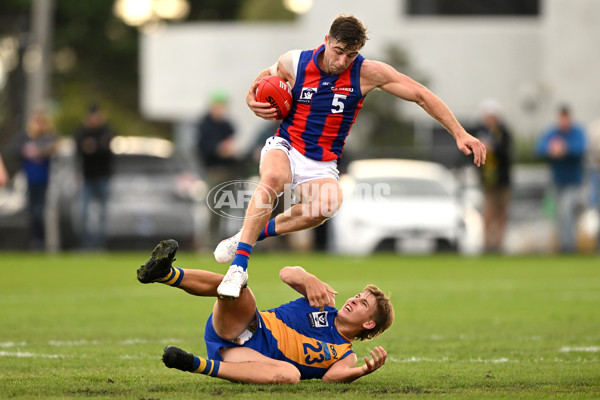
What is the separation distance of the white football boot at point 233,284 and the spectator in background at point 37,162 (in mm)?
11694

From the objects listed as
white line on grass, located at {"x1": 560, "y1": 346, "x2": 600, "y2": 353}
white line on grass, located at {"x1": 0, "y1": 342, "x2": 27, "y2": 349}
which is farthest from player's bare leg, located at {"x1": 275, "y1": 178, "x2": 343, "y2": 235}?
white line on grass, located at {"x1": 0, "y1": 342, "x2": 27, "y2": 349}

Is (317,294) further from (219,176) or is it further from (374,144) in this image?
(374,144)

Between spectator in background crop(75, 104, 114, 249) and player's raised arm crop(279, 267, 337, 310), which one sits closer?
player's raised arm crop(279, 267, 337, 310)

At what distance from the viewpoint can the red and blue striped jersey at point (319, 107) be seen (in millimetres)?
7293

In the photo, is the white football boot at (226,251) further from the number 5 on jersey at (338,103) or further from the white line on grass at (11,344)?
the white line on grass at (11,344)

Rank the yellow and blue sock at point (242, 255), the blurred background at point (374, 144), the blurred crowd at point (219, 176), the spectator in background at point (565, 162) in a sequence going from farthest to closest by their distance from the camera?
the blurred background at point (374, 144) → the spectator in background at point (565, 162) → the blurred crowd at point (219, 176) → the yellow and blue sock at point (242, 255)

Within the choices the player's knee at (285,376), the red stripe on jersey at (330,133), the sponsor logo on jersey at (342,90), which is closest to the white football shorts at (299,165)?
the red stripe on jersey at (330,133)

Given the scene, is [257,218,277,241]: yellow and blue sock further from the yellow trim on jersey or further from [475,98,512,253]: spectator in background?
[475,98,512,253]: spectator in background

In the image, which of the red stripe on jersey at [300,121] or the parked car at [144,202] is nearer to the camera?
the red stripe on jersey at [300,121]

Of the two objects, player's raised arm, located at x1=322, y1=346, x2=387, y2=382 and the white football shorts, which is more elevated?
the white football shorts

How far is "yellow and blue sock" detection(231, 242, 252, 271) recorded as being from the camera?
6.62m

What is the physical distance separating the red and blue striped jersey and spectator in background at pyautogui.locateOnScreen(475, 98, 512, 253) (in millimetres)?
9776

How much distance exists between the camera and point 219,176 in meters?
16.7

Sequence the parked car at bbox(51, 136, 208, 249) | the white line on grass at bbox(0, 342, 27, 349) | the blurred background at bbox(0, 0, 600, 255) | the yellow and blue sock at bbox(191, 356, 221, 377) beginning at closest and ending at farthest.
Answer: the yellow and blue sock at bbox(191, 356, 221, 377) < the white line on grass at bbox(0, 342, 27, 349) < the blurred background at bbox(0, 0, 600, 255) < the parked car at bbox(51, 136, 208, 249)
